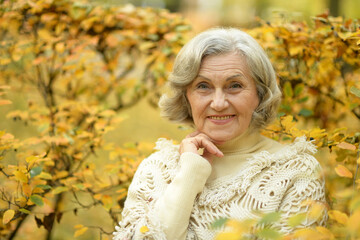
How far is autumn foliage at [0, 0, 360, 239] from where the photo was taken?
2.38m

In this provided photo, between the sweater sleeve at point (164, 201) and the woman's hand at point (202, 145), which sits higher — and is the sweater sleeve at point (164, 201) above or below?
below

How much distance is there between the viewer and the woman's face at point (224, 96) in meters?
1.89

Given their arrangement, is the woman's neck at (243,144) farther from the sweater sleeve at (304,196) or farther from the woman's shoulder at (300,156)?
the sweater sleeve at (304,196)

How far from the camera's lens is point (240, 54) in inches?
75.3

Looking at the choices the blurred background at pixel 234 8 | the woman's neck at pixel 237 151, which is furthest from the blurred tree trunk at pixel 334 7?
the woman's neck at pixel 237 151

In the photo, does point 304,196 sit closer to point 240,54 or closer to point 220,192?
point 220,192

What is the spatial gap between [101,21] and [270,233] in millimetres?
2732

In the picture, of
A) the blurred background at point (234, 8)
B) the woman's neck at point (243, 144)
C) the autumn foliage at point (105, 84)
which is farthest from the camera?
the blurred background at point (234, 8)

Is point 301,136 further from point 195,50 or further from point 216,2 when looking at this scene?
point 216,2

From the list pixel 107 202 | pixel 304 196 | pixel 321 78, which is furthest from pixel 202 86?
pixel 321 78

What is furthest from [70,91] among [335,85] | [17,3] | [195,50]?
[335,85]

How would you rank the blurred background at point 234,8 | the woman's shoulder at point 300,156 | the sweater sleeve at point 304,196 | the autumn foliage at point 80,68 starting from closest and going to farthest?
the sweater sleeve at point 304,196
the woman's shoulder at point 300,156
the autumn foliage at point 80,68
the blurred background at point 234,8

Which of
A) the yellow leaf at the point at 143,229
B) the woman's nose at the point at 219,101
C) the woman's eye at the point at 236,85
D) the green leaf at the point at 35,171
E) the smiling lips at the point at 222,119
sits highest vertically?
the woman's eye at the point at 236,85

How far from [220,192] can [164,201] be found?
0.94 ft
